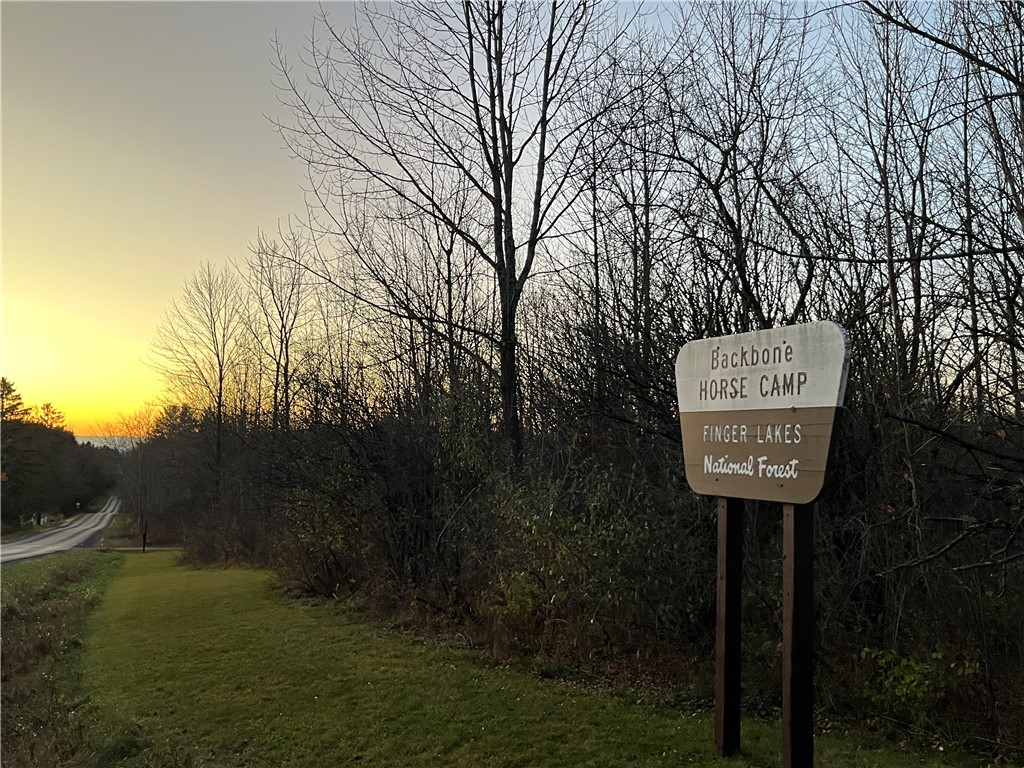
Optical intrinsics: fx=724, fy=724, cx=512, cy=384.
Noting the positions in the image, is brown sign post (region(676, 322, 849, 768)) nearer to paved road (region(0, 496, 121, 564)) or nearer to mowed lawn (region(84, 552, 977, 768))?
mowed lawn (region(84, 552, 977, 768))

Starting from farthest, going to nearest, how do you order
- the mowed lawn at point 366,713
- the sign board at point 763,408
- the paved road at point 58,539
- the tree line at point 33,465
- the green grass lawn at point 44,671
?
the tree line at point 33,465
the paved road at point 58,539
the green grass lawn at point 44,671
the mowed lawn at point 366,713
the sign board at point 763,408

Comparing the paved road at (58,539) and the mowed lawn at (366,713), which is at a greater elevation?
the mowed lawn at (366,713)

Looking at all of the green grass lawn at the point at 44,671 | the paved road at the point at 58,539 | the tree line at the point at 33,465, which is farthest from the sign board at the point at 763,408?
the tree line at the point at 33,465

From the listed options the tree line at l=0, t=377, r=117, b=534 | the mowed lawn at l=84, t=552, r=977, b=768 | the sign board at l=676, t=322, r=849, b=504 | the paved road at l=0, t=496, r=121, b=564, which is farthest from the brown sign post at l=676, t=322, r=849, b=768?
the tree line at l=0, t=377, r=117, b=534

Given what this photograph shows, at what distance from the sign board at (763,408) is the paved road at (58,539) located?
34.9 m

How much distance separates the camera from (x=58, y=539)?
47500 mm

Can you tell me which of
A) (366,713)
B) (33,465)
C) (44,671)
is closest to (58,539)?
(33,465)

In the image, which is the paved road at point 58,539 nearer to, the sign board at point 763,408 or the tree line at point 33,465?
the tree line at point 33,465

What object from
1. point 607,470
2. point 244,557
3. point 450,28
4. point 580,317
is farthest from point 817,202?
point 244,557

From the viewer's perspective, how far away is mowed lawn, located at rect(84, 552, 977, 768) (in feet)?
17.6

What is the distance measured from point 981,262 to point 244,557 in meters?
26.7

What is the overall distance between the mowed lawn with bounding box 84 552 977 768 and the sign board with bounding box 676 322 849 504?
205cm

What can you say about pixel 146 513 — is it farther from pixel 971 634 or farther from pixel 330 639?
pixel 971 634

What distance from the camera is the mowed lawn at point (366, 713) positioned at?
5.38m
